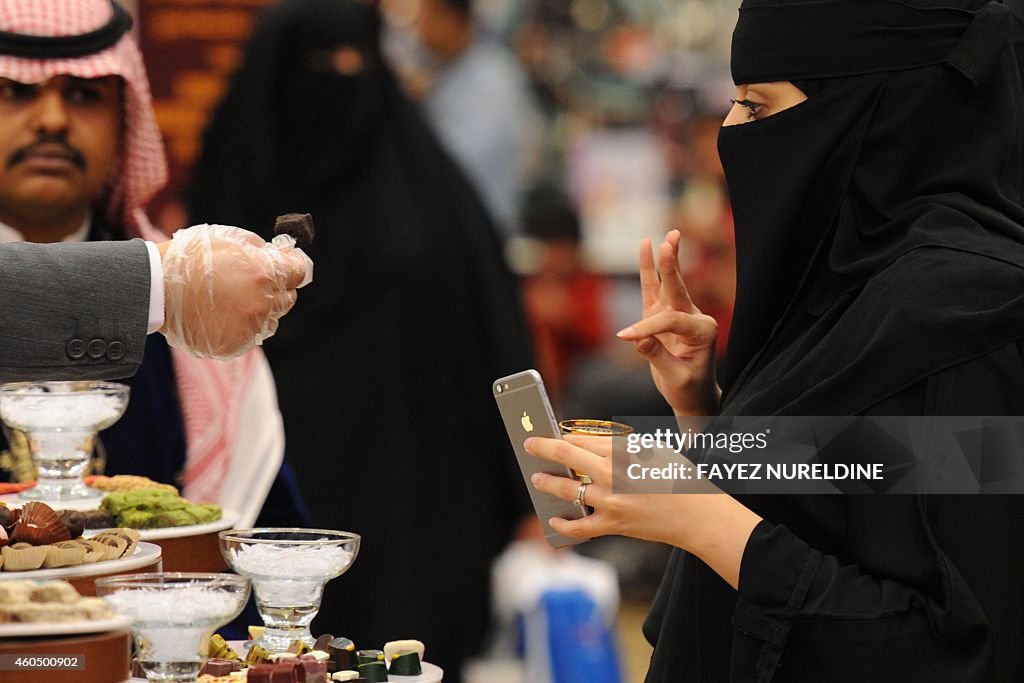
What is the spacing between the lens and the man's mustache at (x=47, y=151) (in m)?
2.23

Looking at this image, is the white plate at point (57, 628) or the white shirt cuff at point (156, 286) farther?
the white shirt cuff at point (156, 286)

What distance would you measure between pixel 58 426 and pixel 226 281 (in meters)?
0.37

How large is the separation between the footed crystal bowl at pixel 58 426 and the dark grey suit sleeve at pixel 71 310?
206 millimetres

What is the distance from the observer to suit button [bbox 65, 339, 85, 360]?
145 centimetres

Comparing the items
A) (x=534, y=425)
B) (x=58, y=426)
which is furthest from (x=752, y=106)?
(x=58, y=426)

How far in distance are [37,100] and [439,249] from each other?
175 centimetres

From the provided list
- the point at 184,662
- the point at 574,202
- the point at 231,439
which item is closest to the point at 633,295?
the point at 574,202

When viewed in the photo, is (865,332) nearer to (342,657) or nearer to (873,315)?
(873,315)

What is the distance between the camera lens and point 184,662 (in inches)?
51.1

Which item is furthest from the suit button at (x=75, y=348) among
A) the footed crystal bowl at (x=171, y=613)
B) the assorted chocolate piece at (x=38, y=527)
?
the footed crystal bowl at (x=171, y=613)

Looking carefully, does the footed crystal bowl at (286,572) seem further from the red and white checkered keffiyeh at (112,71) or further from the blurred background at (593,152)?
the blurred background at (593,152)

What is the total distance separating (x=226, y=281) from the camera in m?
1.46

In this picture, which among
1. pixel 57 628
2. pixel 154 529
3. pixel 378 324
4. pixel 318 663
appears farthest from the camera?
pixel 378 324

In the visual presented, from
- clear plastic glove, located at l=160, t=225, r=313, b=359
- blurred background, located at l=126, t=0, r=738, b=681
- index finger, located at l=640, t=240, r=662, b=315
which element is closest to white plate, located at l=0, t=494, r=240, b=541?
clear plastic glove, located at l=160, t=225, r=313, b=359
